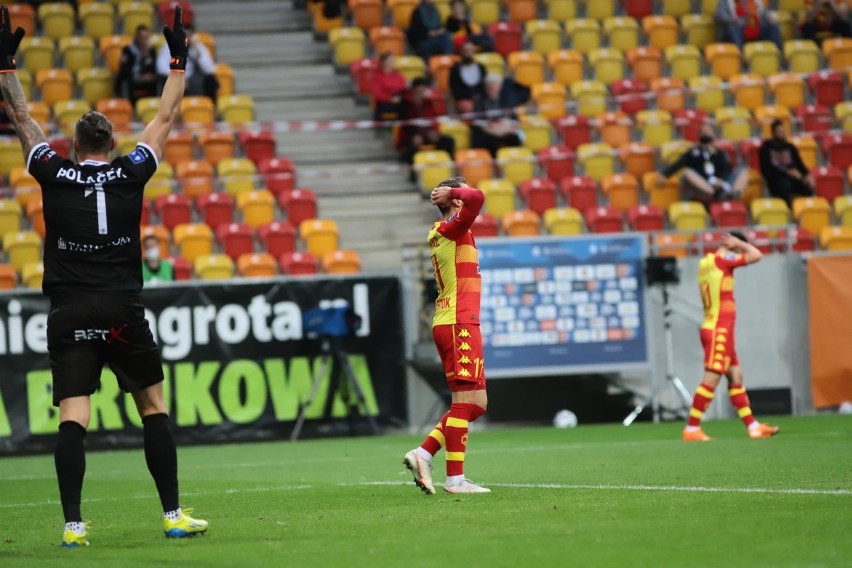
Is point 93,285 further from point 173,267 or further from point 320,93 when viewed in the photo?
point 320,93

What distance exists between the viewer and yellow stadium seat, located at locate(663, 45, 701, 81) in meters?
24.8

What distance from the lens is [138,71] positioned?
2197 cm

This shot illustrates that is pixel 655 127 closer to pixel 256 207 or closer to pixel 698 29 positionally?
pixel 698 29

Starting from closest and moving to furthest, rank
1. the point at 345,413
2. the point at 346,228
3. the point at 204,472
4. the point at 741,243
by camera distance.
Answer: the point at 204,472 < the point at 741,243 < the point at 345,413 < the point at 346,228

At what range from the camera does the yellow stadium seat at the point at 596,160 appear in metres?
22.3

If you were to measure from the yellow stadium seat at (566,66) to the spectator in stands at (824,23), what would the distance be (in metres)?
4.57

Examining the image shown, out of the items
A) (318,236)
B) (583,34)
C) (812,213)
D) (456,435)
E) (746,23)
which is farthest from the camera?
(746,23)

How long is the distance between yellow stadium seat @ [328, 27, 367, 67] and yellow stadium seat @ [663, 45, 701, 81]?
5298mm

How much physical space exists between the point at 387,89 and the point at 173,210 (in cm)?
434

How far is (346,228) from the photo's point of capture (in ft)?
70.2

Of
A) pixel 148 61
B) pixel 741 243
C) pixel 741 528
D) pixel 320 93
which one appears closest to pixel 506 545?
pixel 741 528

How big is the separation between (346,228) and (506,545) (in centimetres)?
1483

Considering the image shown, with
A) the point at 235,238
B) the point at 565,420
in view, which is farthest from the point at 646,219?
the point at 235,238

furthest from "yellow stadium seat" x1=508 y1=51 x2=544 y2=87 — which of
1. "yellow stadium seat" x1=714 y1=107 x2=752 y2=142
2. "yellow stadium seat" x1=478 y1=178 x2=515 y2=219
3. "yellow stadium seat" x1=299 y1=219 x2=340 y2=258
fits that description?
"yellow stadium seat" x1=299 y1=219 x2=340 y2=258
